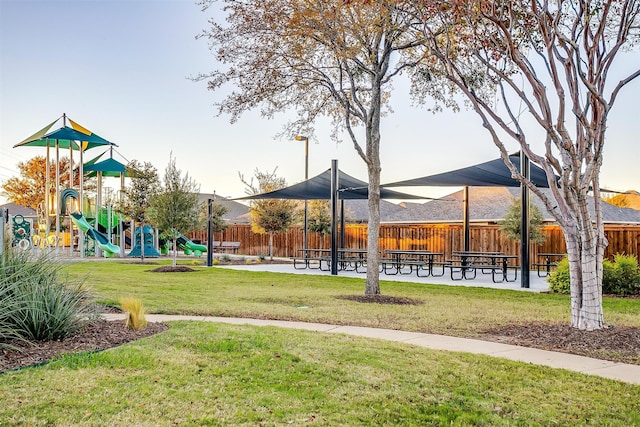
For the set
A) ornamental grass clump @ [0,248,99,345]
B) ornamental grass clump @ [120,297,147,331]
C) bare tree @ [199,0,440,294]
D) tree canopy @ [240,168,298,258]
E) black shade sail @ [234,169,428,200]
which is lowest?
ornamental grass clump @ [120,297,147,331]

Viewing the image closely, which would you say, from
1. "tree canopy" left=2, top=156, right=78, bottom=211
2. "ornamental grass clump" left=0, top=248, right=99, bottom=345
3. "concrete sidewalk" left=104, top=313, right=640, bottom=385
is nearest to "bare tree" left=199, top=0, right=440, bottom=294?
"concrete sidewalk" left=104, top=313, right=640, bottom=385

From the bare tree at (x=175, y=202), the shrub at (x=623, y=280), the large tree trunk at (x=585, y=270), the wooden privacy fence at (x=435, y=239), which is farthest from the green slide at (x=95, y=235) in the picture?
the large tree trunk at (x=585, y=270)

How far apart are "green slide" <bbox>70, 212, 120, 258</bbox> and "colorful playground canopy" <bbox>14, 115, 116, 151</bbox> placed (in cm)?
339

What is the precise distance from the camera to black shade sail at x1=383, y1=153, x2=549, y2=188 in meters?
15.3

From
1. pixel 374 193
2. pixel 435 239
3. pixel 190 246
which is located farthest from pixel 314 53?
pixel 190 246

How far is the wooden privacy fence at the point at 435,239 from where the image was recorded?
682 inches

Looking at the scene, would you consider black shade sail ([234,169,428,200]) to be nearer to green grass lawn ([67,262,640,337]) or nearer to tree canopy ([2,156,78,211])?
green grass lawn ([67,262,640,337])

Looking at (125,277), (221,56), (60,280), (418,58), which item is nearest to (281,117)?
(221,56)

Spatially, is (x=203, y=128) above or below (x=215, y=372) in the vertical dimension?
above

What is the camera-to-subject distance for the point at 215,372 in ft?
16.1

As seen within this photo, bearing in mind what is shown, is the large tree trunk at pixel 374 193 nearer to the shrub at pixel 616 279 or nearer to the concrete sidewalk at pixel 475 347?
the concrete sidewalk at pixel 475 347

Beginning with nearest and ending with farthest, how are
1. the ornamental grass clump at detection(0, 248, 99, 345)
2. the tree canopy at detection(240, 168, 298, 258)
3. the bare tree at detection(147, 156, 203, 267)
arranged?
the ornamental grass clump at detection(0, 248, 99, 345), the bare tree at detection(147, 156, 203, 267), the tree canopy at detection(240, 168, 298, 258)

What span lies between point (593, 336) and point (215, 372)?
174 inches

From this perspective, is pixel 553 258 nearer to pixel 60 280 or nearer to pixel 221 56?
pixel 221 56
